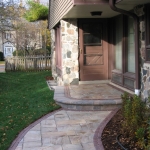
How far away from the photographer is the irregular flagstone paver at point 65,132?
3.97 meters

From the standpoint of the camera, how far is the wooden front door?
341 inches

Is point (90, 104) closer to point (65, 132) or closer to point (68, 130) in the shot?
point (68, 130)

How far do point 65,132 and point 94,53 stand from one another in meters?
4.55

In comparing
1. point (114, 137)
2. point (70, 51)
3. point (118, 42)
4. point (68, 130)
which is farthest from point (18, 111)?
point (118, 42)

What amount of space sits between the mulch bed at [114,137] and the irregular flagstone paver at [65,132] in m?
0.21

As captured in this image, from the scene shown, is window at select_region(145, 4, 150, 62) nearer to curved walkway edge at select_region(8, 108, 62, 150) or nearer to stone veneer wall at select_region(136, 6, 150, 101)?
stone veneer wall at select_region(136, 6, 150, 101)

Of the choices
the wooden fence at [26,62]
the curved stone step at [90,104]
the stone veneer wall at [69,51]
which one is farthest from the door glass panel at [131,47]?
the wooden fence at [26,62]

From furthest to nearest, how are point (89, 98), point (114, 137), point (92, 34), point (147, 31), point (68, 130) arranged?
point (92, 34), point (89, 98), point (147, 31), point (68, 130), point (114, 137)

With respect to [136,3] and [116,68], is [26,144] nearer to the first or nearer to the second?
[136,3]

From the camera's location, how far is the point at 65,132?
4566 mm

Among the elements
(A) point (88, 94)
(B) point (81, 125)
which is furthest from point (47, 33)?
(B) point (81, 125)

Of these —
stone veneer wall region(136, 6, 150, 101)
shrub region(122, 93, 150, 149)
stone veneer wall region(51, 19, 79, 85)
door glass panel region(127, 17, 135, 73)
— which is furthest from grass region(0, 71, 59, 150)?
door glass panel region(127, 17, 135, 73)

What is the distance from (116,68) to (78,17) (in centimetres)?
199

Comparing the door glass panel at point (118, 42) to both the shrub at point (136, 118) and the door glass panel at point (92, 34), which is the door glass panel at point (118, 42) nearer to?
the door glass panel at point (92, 34)
